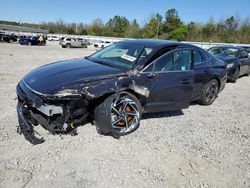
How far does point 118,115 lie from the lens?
4094mm

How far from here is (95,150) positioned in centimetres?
362

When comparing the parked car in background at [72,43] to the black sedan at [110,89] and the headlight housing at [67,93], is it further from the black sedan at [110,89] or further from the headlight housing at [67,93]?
the headlight housing at [67,93]

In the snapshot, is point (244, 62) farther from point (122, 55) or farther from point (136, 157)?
point (136, 157)

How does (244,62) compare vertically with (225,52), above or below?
below

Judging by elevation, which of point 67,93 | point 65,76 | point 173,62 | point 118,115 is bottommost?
point 118,115

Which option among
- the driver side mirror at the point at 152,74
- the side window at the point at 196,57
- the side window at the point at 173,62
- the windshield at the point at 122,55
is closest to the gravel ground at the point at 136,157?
the driver side mirror at the point at 152,74

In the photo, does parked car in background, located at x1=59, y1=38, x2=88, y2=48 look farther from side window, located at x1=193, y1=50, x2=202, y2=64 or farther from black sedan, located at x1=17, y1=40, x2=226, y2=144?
side window, located at x1=193, y1=50, x2=202, y2=64

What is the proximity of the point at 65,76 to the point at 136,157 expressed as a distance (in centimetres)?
170

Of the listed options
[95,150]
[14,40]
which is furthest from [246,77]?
[14,40]

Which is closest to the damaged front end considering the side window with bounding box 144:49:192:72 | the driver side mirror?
the driver side mirror

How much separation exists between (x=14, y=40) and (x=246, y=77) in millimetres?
34524

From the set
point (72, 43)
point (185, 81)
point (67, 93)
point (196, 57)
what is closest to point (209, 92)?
point (196, 57)

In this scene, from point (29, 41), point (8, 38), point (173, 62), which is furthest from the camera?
point (8, 38)

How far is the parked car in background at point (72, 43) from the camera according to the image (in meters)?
33.3
